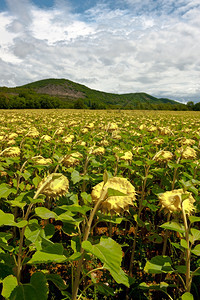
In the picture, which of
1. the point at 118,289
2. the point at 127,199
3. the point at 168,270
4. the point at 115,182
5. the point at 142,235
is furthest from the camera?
the point at 142,235

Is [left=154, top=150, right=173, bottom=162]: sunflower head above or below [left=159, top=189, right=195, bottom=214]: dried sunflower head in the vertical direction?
above

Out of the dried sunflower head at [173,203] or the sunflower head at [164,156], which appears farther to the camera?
the sunflower head at [164,156]

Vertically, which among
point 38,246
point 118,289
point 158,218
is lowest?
point 118,289

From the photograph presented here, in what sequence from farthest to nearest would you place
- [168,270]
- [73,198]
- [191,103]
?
[191,103] < [73,198] < [168,270]

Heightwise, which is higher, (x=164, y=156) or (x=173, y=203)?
(x=164, y=156)

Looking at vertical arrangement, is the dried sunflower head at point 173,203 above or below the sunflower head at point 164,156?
below

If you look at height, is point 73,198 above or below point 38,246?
above

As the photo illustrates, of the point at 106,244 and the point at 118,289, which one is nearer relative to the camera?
the point at 106,244

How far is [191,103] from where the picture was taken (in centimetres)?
6769

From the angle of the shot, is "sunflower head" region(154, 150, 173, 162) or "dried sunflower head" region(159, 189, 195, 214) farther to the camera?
"sunflower head" region(154, 150, 173, 162)

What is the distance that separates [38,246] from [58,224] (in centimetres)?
206

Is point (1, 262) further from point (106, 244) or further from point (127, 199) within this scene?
point (127, 199)

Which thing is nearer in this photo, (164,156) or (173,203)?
(173,203)

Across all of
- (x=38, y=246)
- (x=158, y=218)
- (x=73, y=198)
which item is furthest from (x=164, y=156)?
(x=38, y=246)
